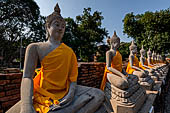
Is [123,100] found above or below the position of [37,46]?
below

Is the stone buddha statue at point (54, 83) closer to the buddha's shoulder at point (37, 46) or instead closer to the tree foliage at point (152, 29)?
the buddha's shoulder at point (37, 46)

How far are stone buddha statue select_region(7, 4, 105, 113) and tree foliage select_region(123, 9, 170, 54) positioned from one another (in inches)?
564

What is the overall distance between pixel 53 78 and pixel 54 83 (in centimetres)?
7

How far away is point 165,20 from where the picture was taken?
13.8 meters

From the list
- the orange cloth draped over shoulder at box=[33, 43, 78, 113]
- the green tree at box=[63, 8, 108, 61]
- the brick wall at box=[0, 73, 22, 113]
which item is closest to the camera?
the orange cloth draped over shoulder at box=[33, 43, 78, 113]

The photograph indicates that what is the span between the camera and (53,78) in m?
1.64

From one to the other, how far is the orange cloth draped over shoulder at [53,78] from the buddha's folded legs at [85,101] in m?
0.17

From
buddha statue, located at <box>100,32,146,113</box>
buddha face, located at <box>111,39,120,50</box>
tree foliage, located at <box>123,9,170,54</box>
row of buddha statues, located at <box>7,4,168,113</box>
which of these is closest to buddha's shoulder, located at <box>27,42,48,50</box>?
row of buddha statues, located at <box>7,4,168,113</box>

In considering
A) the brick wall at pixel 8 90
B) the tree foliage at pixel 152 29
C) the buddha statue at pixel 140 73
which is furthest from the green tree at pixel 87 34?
the brick wall at pixel 8 90

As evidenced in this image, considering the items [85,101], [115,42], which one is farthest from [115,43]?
[85,101]

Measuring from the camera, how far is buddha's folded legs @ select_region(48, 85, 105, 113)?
1.47 metres

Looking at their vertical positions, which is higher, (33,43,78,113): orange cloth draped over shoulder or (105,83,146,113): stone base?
(33,43,78,113): orange cloth draped over shoulder

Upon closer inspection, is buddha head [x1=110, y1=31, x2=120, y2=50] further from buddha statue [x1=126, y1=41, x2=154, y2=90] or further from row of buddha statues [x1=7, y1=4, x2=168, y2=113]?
row of buddha statues [x1=7, y1=4, x2=168, y2=113]

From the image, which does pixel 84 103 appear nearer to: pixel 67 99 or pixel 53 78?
pixel 67 99
